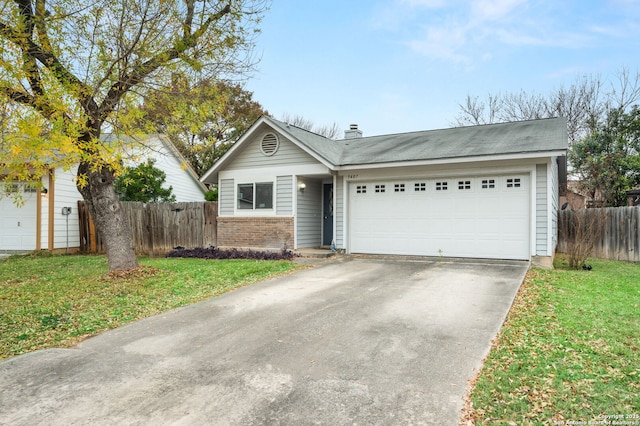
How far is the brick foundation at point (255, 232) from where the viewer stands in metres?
12.5

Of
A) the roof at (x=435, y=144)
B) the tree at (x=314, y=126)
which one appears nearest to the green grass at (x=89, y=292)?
the roof at (x=435, y=144)

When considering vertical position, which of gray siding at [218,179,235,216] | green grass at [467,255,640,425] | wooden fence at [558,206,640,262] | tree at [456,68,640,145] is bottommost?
green grass at [467,255,640,425]

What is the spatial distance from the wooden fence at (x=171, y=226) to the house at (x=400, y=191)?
28.8 inches

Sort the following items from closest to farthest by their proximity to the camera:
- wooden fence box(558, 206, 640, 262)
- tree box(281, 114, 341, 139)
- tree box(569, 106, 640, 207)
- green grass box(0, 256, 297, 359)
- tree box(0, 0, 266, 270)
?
green grass box(0, 256, 297, 359) → tree box(0, 0, 266, 270) → wooden fence box(558, 206, 640, 262) → tree box(569, 106, 640, 207) → tree box(281, 114, 341, 139)

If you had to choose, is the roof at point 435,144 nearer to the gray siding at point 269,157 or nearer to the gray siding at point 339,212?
the gray siding at point 269,157

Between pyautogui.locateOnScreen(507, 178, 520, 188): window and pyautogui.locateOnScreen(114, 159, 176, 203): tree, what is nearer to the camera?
pyautogui.locateOnScreen(507, 178, 520, 188): window

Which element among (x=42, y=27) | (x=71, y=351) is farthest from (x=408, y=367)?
(x=42, y=27)

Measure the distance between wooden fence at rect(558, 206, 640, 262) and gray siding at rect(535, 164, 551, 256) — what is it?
327 centimetres

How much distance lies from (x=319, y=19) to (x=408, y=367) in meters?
13.3

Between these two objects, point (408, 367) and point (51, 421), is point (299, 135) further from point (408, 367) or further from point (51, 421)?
point (51, 421)

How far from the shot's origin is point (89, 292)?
7.22 m

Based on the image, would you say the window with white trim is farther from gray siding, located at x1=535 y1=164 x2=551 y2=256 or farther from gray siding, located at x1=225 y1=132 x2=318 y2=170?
gray siding, located at x1=225 y1=132 x2=318 y2=170

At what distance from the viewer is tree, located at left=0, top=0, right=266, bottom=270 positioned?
6.50 m

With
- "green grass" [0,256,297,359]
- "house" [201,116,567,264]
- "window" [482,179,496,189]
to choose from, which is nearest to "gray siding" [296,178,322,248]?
"house" [201,116,567,264]
